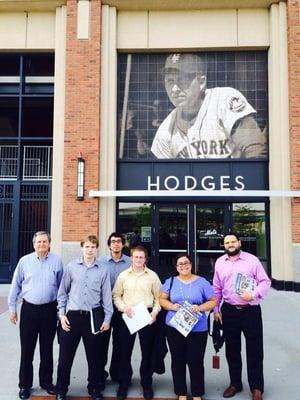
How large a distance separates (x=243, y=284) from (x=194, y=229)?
24.0 feet

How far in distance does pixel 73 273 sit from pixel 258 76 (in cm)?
989

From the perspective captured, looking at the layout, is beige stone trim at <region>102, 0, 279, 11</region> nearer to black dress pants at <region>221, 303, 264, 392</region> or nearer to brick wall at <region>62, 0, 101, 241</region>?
brick wall at <region>62, 0, 101, 241</region>

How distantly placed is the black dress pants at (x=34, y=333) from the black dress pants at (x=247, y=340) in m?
1.93

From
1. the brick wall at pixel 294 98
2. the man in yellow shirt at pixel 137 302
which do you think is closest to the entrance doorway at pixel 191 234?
the brick wall at pixel 294 98

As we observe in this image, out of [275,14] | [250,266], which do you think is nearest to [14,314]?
[250,266]

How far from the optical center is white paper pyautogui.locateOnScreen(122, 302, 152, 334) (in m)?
3.99

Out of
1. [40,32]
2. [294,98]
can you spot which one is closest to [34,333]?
[294,98]

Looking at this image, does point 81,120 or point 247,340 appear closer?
point 247,340

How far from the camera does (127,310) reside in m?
4.02

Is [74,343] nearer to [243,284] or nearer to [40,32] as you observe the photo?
[243,284]

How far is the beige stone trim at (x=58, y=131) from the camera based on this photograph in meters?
11.1

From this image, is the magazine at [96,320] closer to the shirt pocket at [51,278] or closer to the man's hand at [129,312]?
the man's hand at [129,312]

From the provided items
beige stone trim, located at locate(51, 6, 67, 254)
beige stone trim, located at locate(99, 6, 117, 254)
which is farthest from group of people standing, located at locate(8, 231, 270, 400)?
beige stone trim, located at locate(51, 6, 67, 254)

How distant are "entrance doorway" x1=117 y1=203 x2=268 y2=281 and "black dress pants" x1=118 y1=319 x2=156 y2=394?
23.4ft
